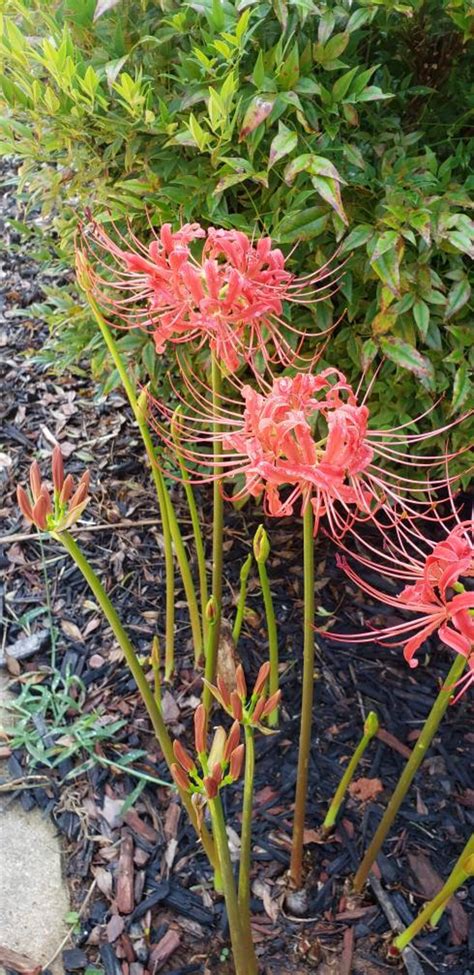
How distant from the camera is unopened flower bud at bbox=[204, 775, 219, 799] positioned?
117cm

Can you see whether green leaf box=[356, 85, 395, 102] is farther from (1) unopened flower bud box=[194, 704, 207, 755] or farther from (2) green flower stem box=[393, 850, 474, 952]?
(2) green flower stem box=[393, 850, 474, 952]

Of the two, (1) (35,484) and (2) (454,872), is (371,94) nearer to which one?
(1) (35,484)

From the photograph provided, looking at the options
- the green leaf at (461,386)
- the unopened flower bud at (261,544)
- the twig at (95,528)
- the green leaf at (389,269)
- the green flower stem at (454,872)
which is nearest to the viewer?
the green flower stem at (454,872)

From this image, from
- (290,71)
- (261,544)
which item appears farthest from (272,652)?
(290,71)

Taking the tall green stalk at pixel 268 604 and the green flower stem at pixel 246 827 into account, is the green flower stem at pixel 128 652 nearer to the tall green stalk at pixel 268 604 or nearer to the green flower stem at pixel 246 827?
the green flower stem at pixel 246 827

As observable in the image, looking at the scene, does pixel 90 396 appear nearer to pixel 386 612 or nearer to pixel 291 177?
pixel 386 612

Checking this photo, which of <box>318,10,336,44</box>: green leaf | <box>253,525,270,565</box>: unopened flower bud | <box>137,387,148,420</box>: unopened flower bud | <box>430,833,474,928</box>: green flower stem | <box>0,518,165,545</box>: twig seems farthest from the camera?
<box>0,518,165,545</box>: twig

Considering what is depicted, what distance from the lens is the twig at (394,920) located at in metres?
1.69

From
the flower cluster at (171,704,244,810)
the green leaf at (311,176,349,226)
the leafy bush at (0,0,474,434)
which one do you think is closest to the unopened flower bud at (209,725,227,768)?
the flower cluster at (171,704,244,810)

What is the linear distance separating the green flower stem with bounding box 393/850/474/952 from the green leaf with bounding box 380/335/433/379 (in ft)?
3.45

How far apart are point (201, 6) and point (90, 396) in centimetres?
177

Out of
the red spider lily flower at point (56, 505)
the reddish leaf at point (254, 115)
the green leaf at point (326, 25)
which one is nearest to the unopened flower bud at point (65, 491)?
the red spider lily flower at point (56, 505)

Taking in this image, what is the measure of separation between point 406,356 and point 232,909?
124cm

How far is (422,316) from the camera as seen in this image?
1.97 meters
